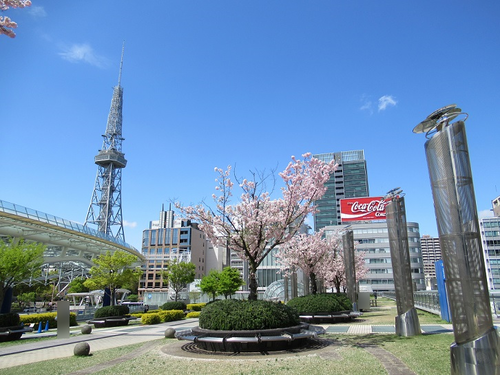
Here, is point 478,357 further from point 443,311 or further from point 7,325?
point 7,325

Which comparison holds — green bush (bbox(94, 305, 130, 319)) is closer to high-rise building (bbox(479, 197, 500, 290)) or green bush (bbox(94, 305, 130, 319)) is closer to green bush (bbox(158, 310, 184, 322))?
green bush (bbox(158, 310, 184, 322))

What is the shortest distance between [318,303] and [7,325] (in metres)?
16.3

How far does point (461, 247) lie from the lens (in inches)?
271

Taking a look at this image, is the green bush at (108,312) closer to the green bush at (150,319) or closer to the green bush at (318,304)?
the green bush at (150,319)

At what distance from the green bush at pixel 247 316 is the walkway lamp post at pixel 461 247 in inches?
219

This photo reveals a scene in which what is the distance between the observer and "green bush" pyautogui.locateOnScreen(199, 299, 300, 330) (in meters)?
10.9

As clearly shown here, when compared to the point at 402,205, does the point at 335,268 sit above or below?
below

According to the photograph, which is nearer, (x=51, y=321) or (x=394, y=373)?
(x=394, y=373)

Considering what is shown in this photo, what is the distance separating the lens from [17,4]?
5445 mm

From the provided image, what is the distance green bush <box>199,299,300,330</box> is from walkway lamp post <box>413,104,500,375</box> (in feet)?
18.3

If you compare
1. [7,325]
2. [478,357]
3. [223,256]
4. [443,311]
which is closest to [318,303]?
[443,311]

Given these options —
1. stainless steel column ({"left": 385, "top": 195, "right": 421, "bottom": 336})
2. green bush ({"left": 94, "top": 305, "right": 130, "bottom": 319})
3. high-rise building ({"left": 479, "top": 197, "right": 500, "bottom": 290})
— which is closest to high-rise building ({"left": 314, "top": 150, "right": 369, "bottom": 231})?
high-rise building ({"left": 479, "top": 197, "right": 500, "bottom": 290})

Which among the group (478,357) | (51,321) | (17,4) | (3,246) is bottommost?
(51,321)

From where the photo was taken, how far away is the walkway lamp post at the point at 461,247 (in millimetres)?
6320
